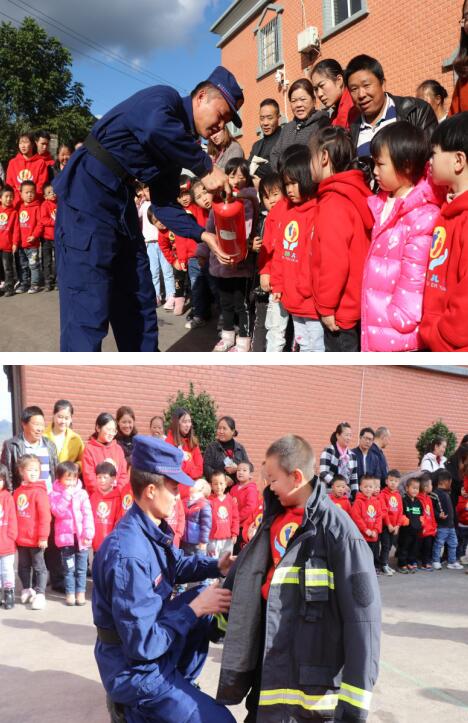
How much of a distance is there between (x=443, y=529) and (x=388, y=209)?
425 cm

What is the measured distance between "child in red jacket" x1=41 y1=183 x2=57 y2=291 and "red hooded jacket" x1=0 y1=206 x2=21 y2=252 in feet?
1.14

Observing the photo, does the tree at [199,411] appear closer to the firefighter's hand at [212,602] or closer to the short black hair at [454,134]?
the firefighter's hand at [212,602]

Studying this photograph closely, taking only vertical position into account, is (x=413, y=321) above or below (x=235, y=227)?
below

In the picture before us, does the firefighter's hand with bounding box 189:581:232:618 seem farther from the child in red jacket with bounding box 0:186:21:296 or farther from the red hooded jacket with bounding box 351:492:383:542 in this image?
the child in red jacket with bounding box 0:186:21:296

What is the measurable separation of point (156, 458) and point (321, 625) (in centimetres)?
79

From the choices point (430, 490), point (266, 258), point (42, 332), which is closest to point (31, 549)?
point (266, 258)

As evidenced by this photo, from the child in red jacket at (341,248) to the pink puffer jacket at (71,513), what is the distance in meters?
1.41

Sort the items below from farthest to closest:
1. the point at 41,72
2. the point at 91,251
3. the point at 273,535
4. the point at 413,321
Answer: the point at 41,72
the point at 91,251
the point at 413,321
the point at 273,535

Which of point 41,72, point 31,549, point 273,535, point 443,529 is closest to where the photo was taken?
point 273,535

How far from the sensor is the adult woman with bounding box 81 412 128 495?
8.89ft

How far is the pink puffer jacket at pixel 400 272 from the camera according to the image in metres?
2.72

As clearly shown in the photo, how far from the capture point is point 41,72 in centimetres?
3422

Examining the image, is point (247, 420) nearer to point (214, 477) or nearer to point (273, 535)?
point (214, 477)

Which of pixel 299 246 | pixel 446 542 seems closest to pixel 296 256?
pixel 299 246
